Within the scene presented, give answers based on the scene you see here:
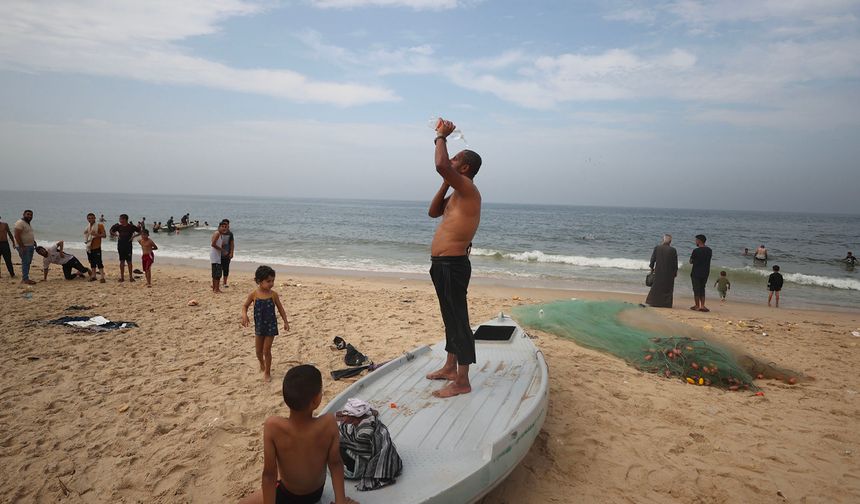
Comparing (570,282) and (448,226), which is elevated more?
(448,226)

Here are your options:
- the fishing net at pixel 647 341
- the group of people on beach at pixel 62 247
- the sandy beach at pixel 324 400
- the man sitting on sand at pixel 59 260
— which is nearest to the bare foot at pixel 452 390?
the sandy beach at pixel 324 400

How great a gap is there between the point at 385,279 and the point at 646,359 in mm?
11146

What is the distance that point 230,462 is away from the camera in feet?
13.6

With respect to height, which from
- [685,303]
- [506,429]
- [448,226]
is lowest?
[685,303]

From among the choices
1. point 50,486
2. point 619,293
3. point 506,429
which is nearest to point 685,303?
point 619,293

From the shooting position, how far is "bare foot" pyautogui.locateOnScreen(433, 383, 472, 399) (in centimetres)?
438

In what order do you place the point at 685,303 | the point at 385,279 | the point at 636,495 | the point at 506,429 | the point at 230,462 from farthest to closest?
1. the point at 385,279
2. the point at 685,303
3. the point at 230,462
4. the point at 636,495
5. the point at 506,429

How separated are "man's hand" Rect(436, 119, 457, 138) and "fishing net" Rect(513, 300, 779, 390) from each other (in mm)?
4847

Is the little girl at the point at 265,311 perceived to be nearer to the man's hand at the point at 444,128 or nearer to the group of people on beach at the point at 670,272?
the man's hand at the point at 444,128

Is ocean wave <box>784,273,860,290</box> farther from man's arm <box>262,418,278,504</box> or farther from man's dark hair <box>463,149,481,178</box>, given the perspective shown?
man's arm <box>262,418,278,504</box>

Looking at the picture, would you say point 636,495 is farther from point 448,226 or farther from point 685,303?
point 685,303

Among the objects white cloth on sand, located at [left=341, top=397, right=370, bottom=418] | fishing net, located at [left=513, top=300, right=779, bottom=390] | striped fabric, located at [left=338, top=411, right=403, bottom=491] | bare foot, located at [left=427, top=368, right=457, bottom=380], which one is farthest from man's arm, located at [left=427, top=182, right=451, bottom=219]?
fishing net, located at [left=513, top=300, right=779, bottom=390]

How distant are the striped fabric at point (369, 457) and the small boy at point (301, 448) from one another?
0.91 feet

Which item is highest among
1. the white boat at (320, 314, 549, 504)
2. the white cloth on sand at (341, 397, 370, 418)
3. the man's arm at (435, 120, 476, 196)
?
the man's arm at (435, 120, 476, 196)
